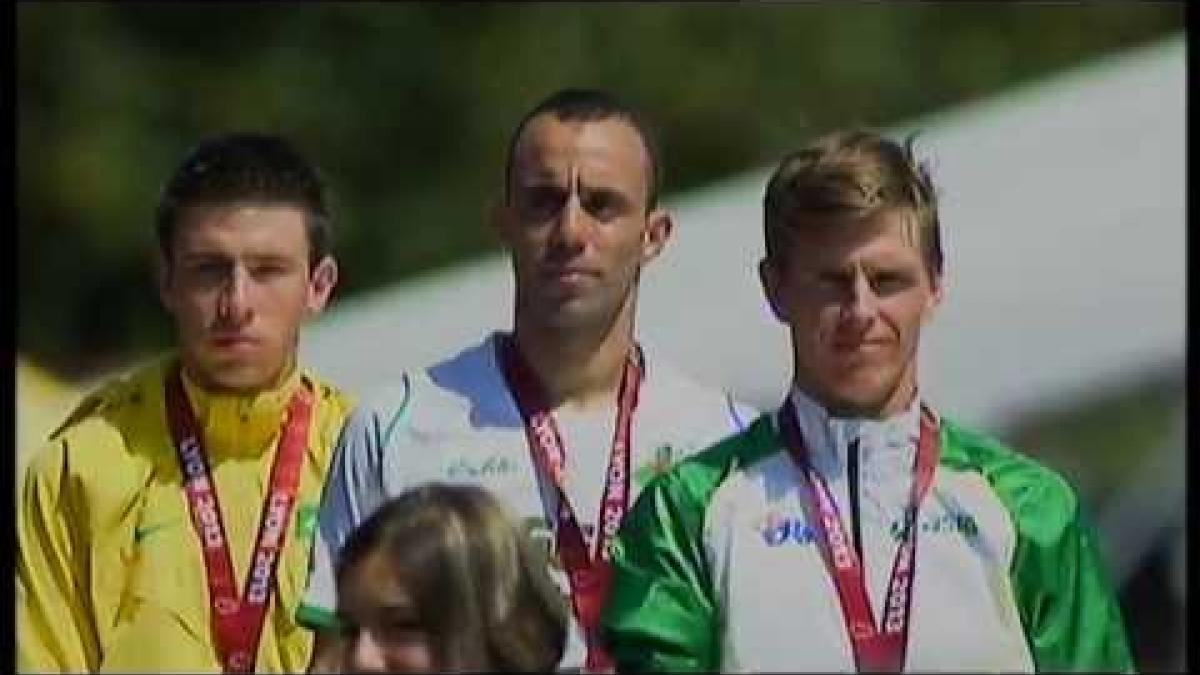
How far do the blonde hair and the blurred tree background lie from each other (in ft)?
2.22

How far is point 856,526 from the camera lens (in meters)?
5.27

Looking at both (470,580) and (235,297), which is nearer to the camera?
(470,580)

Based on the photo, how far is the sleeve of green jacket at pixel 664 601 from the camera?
5.22m

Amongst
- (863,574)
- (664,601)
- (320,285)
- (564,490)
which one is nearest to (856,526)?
(863,574)

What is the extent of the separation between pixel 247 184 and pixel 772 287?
63 centimetres

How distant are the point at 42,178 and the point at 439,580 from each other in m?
2.10

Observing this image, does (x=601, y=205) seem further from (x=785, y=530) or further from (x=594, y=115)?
(x=785, y=530)

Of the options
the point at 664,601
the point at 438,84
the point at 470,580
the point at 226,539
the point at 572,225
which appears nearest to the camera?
the point at 470,580

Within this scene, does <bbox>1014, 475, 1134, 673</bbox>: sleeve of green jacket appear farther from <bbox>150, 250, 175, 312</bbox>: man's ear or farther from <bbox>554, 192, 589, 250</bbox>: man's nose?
<bbox>150, 250, 175, 312</bbox>: man's ear

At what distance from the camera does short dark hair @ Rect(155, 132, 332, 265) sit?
5445 mm

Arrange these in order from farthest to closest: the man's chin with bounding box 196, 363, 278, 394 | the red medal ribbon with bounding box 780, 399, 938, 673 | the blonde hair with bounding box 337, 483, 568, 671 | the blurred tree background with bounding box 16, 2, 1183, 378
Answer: the blurred tree background with bounding box 16, 2, 1183, 378
the man's chin with bounding box 196, 363, 278, 394
the red medal ribbon with bounding box 780, 399, 938, 673
the blonde hair with bounding box 337, 483, 568, 671

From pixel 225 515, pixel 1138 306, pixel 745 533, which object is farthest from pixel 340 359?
pixel 1138 306

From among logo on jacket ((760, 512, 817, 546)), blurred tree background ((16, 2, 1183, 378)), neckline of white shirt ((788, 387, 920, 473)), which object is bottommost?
logo on jacket ((760, 512, 817, 546))

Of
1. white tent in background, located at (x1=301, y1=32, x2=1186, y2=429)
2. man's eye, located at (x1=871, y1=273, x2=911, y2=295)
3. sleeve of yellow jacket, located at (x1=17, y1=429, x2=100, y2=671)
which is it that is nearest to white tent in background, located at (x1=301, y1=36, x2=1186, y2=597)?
white tent in background, located at (x1=301, y1=32, x2=1186, y2=429)
